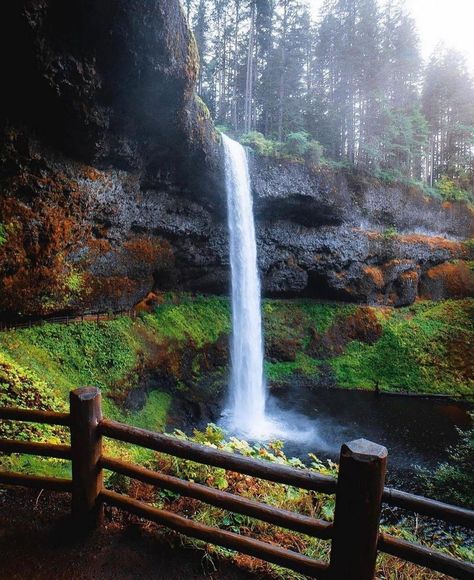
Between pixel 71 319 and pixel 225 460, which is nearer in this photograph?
pixel 225 460

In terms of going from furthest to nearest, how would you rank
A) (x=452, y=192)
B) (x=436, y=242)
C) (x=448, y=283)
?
(x=452, y=192) < (x=436, y=242) < (x=448, y=283)

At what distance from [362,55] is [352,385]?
21.7 metres

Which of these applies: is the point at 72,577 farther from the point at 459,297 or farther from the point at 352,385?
the point at 459,297

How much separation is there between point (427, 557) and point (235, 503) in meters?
1.39

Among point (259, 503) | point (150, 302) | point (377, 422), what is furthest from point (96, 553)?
→ point (150, 302)

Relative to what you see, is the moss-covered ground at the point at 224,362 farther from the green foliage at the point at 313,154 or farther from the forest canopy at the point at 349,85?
the forest canopy at the point at 349,85

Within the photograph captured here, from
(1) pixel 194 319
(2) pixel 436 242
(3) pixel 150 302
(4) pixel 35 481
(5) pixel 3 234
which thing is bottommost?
(1) pixel 194 319

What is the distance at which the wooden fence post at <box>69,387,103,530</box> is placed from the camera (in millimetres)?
3119

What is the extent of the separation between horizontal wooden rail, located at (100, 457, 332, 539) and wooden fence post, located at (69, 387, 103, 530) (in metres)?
0.14

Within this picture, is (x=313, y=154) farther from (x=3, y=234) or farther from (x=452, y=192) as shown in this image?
(x=3, y=234)

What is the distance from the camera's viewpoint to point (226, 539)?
2818 mm

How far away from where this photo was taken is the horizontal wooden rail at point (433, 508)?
7.70 feet

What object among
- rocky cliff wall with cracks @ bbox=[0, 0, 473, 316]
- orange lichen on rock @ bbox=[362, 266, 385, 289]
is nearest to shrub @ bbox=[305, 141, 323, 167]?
rocky cliff wall with cracks @ bbox=[0, 0, 473, 316]

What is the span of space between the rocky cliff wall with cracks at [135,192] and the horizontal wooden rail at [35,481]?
6727 mm
